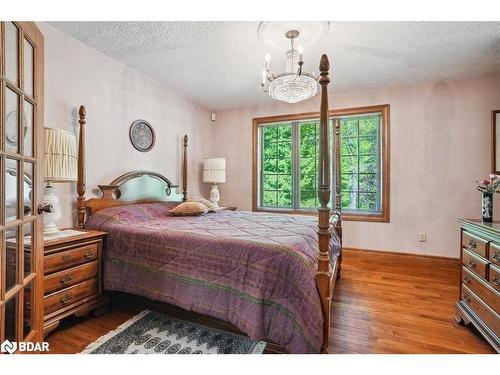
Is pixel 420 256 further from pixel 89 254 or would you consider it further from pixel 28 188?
pixel 28 188

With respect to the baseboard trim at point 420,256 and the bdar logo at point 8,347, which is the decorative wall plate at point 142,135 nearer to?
the bdar logo at point 8,347

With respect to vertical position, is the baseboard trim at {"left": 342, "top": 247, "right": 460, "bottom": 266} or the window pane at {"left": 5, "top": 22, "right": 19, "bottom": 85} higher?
the window pane at {"left": 5, "top": 22, "right": 19, "bottom": 85}

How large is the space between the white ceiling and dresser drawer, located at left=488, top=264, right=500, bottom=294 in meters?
1.92

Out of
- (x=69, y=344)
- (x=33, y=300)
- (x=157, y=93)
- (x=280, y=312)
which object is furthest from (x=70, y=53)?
(x=280, y=312)

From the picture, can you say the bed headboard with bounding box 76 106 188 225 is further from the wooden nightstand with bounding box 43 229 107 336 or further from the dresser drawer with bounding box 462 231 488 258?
the dresser drawer with bounding box 462 231 488 258

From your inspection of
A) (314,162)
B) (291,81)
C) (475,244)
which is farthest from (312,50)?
(475,244)

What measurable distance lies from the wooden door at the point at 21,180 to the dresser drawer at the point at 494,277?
248cm

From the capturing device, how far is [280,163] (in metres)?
4.24

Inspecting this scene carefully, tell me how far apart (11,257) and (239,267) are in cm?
107

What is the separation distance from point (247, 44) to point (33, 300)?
97.0 inches

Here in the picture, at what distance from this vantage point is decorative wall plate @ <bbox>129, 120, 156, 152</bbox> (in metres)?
3.00

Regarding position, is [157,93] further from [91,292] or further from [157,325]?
[157,325]

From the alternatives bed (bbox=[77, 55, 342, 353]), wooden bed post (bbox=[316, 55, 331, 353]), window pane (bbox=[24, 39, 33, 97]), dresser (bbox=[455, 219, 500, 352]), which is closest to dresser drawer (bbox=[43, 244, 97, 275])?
A: bed (bbox=[77, 55, 342, 353])

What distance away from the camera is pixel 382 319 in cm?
196
